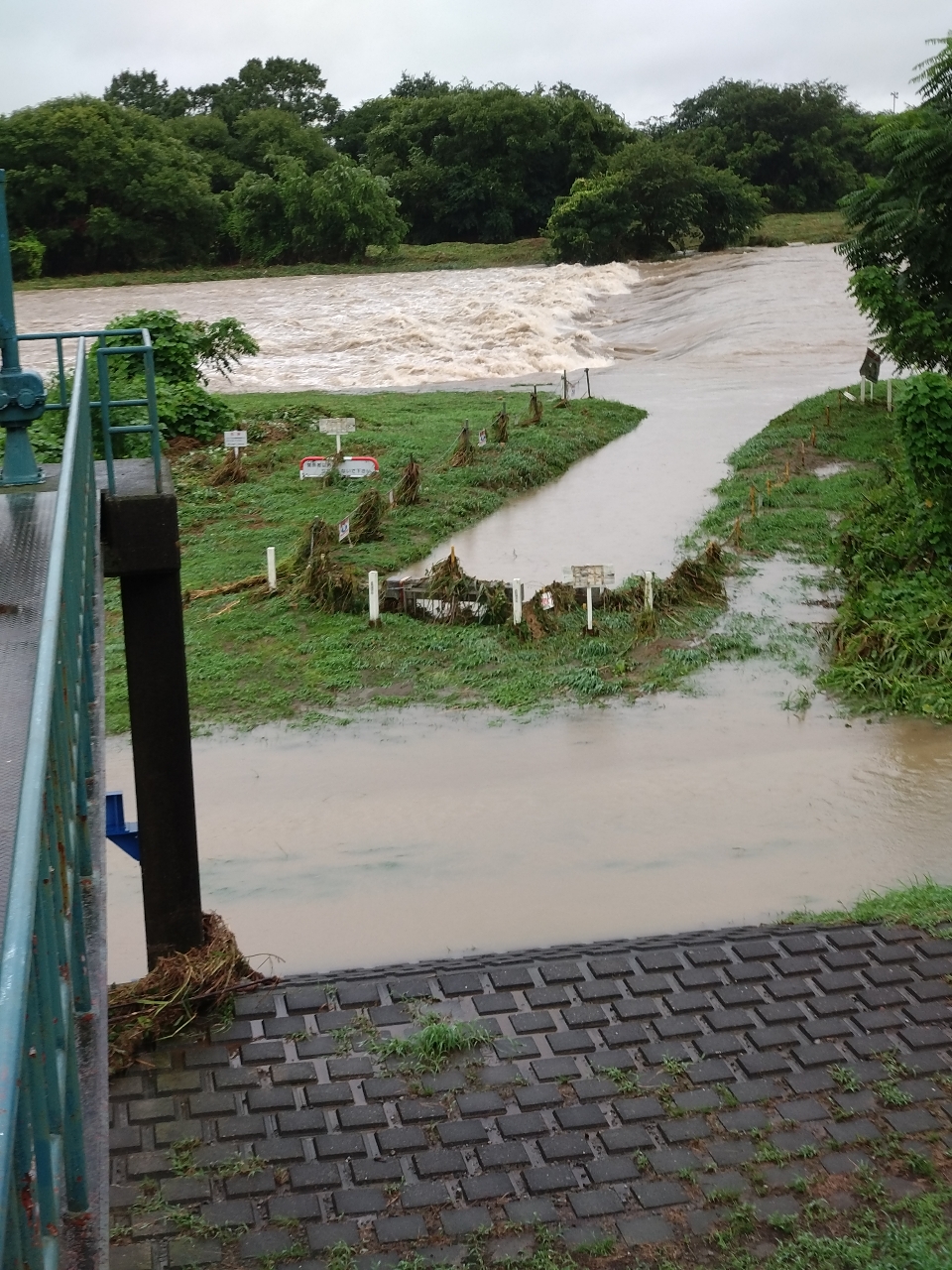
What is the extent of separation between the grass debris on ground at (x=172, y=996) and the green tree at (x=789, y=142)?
212ft

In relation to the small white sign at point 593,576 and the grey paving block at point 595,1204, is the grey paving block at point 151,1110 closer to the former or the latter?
the grey paving block at point 595,1204

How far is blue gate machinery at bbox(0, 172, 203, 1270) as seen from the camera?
238 cm

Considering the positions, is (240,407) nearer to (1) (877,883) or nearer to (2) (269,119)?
(1) (877,883)

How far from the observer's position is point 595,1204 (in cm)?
504

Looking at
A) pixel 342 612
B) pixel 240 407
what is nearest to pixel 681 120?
pixel 240 407

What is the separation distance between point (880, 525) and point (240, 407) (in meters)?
13.3

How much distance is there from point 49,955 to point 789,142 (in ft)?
242

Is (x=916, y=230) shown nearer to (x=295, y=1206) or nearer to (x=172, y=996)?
(x=172, y=996)

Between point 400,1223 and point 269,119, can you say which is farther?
point 269,119

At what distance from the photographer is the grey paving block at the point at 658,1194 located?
504 centimetres

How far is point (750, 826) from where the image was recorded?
916cm

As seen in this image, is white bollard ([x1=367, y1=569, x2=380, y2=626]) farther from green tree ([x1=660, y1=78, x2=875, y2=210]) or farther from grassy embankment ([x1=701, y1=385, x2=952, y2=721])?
green tree ([x1=660, y1=78, x2=875, y2=210])

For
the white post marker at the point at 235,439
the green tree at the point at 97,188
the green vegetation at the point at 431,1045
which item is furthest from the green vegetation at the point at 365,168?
the green vegetation at the point at 431,1045

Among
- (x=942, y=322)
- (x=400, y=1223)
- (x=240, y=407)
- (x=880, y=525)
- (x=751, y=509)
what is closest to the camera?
(x=400, y=1223)
